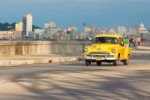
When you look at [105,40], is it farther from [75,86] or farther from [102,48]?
[75,86]

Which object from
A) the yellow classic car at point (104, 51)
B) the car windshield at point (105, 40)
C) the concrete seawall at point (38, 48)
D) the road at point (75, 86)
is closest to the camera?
the road at point (75, 86)

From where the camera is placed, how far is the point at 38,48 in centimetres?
4922

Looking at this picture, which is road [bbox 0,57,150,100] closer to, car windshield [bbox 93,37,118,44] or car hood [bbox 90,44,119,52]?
car hood [bbox 90,44,119,52]

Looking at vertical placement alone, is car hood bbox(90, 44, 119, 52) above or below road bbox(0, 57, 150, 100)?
above

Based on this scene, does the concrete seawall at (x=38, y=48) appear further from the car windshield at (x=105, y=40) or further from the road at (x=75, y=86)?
the road at (x=75, y=86)

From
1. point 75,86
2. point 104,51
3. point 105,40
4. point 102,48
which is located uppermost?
point 105,40

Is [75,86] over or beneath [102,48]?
beneath

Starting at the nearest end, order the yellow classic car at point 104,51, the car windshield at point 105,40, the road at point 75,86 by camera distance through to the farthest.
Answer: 1. the road at point 75,86
2. the yellow classic car at point 104,51
3. the car windshield at point 105,40

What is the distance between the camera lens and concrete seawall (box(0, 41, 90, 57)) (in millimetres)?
44406

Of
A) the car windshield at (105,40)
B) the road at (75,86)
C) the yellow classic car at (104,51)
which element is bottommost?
the road at (75,86)

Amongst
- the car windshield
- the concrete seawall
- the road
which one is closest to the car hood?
the car windshield

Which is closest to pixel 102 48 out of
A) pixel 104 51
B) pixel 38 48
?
pixel 104 51

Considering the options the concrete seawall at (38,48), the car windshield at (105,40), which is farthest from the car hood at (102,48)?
the concrete seawall at (38,48)

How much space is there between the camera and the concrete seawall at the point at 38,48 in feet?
146
